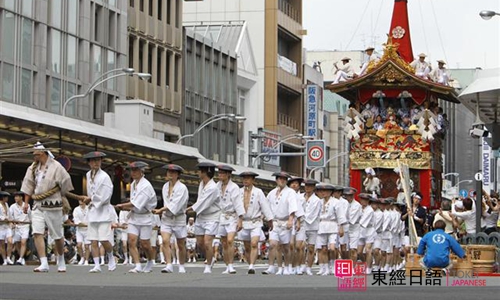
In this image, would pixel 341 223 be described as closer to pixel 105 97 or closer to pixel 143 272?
pixel 143 272

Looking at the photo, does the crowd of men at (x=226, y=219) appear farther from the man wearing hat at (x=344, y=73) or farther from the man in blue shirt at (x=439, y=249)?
the man wearing hat at (x=344, y=73)

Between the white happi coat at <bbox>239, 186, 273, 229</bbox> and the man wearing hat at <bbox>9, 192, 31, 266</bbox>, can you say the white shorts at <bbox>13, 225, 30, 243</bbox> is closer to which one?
the man wearing hat at <bbox>9, 192, 31, 266</bbox>

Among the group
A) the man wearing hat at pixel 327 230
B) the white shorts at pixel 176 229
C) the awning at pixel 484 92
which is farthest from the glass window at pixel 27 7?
the white shorts at pixel 176 229

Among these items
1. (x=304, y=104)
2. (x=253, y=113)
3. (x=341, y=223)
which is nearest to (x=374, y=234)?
(x=341, y=223)

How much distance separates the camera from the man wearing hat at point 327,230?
26.5 meters

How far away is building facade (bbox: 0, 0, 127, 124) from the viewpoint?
49.9 metres

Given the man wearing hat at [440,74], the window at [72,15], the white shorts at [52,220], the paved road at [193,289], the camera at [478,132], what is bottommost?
the paved road at [193,289]

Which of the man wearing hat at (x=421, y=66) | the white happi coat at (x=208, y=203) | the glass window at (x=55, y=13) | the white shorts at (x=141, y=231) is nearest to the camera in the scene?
the white shorts at (x=141, y=231)

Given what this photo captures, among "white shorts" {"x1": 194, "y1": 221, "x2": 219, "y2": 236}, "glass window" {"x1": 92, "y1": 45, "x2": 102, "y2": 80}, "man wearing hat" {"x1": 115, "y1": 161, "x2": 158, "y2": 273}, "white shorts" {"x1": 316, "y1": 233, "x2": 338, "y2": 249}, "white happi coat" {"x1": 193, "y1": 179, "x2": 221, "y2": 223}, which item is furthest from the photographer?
"glass window" {"x1": 92, "y1": 45, "x2": 102, "y2": 80}

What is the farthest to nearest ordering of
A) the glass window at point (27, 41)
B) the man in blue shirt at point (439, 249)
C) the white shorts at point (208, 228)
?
the glass window at point (27, 41) < the white shorts at point (208, 228) < the man in blue shirt at point (439, 249)

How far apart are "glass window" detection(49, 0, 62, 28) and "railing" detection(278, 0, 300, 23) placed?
106 feet

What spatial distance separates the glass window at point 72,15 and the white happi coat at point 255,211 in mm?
31787

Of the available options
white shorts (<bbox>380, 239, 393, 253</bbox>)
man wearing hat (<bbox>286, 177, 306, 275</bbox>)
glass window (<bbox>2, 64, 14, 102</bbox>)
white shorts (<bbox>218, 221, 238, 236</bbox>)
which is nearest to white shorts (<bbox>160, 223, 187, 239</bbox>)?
white shorts (<bbox>218, 221, 238, 236</bbox>)

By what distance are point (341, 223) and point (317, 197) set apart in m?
0.69
